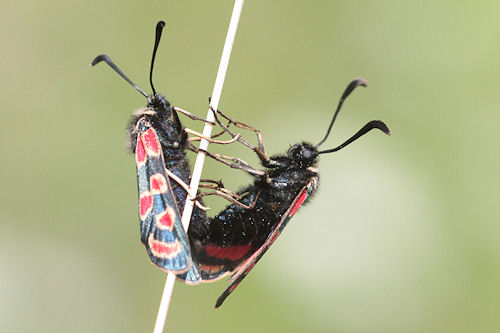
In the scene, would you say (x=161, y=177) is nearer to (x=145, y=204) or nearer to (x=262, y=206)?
(x=145, y=204)

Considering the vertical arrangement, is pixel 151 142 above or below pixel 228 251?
above

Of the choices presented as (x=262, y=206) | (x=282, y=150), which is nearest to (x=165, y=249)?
(x=262, y=206)

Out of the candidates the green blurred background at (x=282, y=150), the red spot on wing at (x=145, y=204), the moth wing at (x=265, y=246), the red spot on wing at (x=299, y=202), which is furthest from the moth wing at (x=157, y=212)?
the green blurred background at (x=282, y=150)

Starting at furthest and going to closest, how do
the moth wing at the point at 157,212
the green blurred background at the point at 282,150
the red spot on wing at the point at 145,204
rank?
the green blurred background at the point at 282,150 → the red spot on wing at the point at 145,204 → the moth wing at the point at 157,212

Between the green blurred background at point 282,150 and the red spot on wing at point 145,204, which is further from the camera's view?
the green blurred background at point 282,150

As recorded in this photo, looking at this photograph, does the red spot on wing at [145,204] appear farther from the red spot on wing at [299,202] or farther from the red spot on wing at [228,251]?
the red spot on wing at [299,202]

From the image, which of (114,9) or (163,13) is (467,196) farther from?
(114,9)
